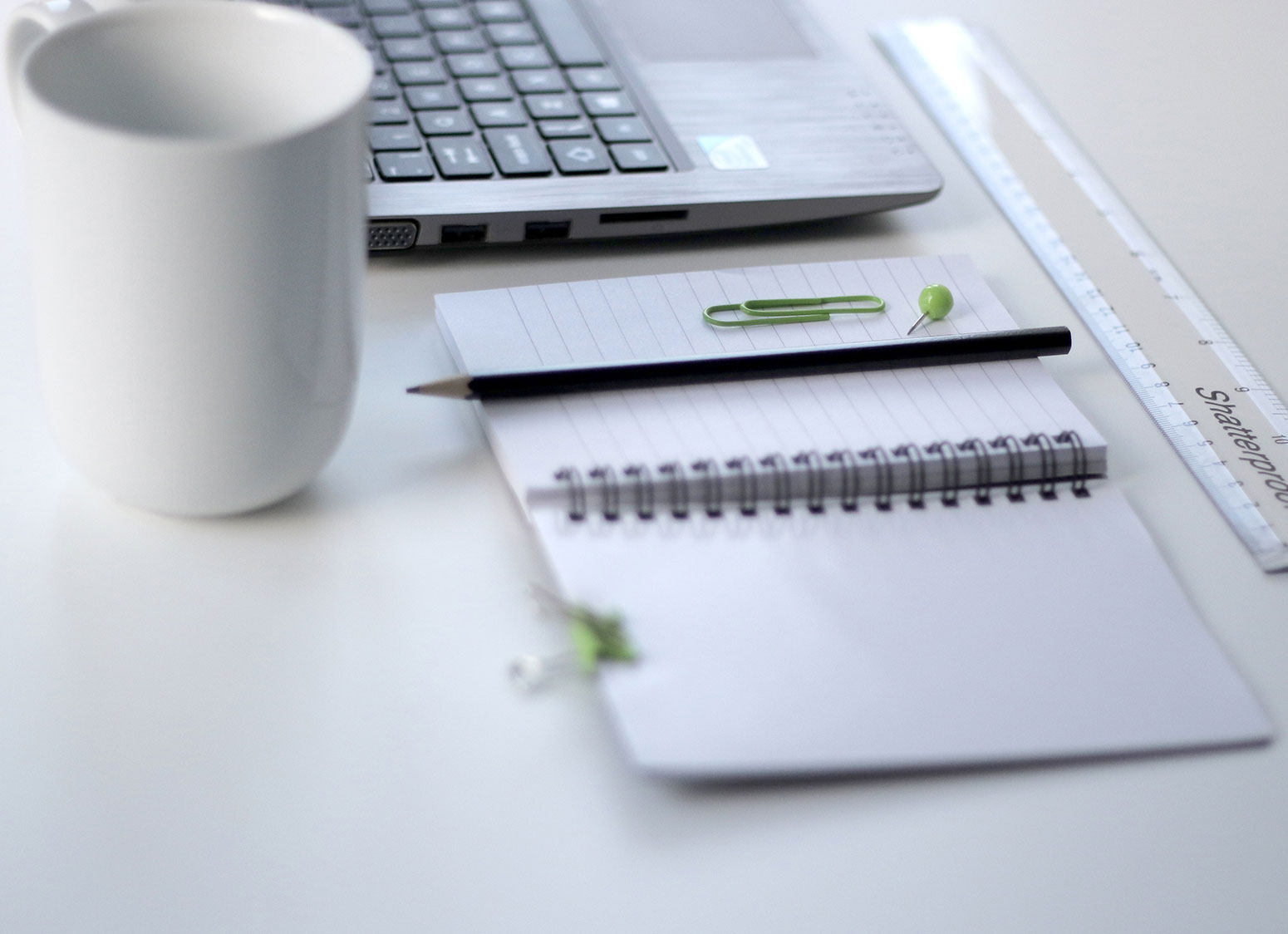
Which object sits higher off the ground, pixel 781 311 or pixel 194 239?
pixel 194 239

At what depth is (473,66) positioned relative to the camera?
0.75m

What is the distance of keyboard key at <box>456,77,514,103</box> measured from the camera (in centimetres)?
73

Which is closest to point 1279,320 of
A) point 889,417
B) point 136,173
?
point 889,417

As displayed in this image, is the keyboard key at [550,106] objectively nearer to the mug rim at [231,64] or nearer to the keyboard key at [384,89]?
the keyboard key at [384,89]

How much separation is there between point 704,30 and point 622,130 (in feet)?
0.54

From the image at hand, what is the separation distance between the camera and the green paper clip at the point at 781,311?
63 cm

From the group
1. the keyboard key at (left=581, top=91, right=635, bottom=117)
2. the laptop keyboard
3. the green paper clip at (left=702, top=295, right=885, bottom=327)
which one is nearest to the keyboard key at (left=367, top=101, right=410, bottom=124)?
the laptop keyboard

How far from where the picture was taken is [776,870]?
0.43 meters

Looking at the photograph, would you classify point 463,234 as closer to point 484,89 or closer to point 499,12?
point 484,89

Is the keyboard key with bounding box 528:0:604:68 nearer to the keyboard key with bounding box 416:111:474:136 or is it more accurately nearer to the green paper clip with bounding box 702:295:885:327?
the keyboard key with bounding box 416:111:474:136

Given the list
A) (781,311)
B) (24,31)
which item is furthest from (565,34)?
(24,31)

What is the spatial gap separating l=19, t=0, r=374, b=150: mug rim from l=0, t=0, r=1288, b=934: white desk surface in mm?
163

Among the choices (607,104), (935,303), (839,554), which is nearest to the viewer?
(839,554)

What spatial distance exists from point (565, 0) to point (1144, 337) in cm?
41
